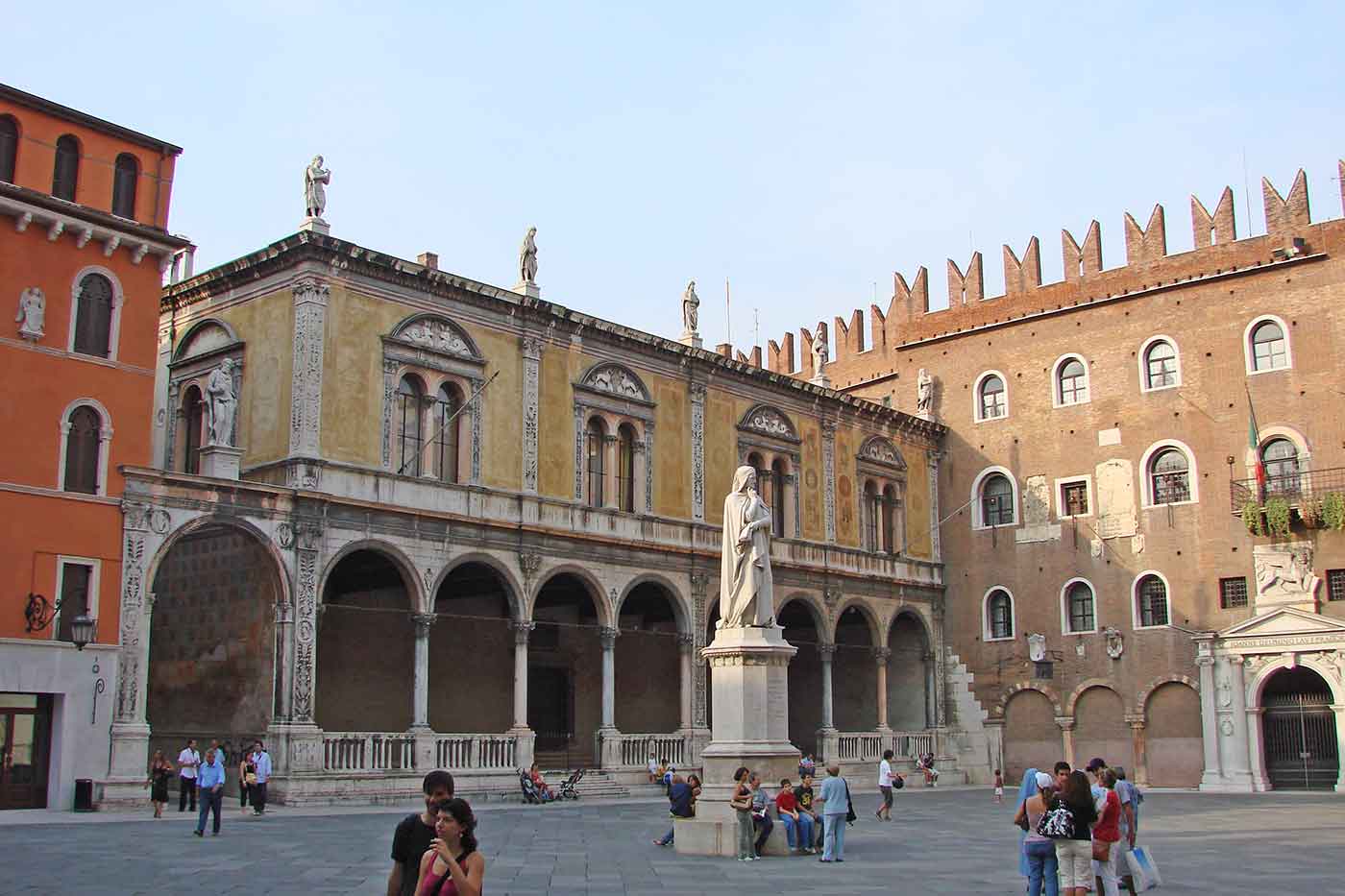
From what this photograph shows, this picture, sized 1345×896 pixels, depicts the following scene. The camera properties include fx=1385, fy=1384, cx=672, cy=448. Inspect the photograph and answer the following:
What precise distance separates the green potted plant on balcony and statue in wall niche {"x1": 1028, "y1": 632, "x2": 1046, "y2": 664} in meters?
6.25

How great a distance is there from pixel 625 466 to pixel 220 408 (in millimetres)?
9235

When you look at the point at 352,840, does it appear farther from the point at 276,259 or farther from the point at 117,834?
the point at 276,259

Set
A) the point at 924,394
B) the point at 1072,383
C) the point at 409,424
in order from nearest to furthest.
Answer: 1. the point at 409,424
2. the point at 1072,383
3. the point at 924,394

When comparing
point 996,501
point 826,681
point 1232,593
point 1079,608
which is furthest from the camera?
point 996,501

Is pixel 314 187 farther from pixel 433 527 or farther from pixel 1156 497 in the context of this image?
pixel 1156 497

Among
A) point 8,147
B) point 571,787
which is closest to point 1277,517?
point 571,787

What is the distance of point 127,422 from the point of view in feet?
70.6

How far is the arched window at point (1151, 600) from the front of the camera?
3366 centimetres

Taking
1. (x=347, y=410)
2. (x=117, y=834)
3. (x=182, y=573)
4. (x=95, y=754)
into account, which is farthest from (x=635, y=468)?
(x=117, y=834)

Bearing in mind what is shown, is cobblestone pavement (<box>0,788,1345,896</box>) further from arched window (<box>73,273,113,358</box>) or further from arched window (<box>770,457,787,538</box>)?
arched window (<box>770,457,787,538</box>)

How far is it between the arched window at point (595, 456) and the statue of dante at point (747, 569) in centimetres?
1216

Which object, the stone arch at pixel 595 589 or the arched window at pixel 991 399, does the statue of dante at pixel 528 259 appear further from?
the arched window at pixel 991 399

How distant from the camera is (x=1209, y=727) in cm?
3197

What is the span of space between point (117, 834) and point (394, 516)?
8754mm
